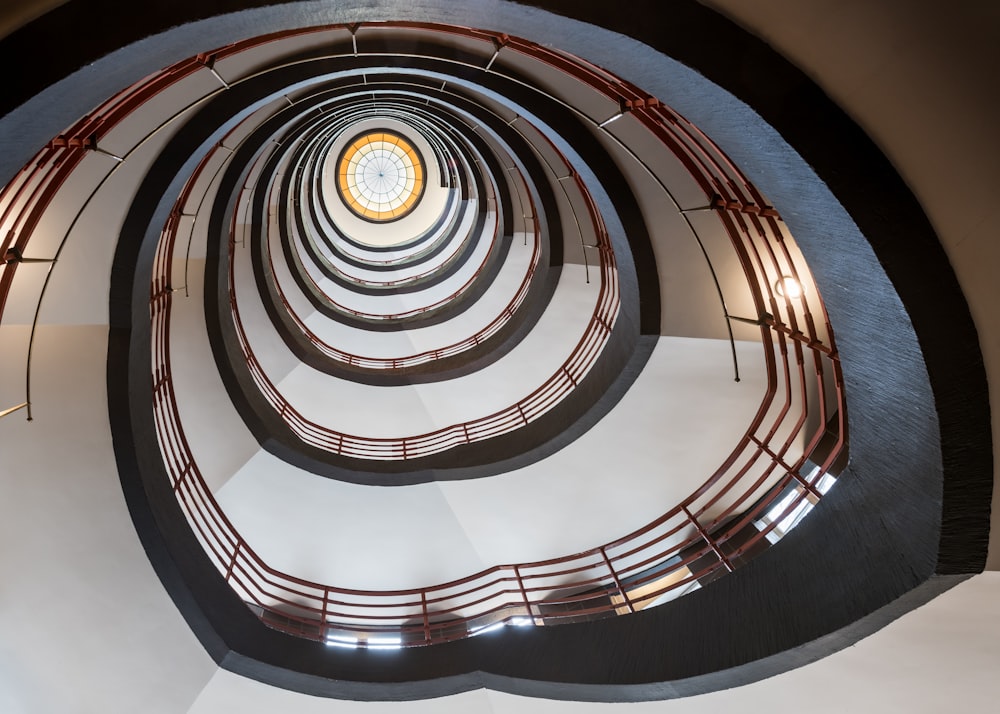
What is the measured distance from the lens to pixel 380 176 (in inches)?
736

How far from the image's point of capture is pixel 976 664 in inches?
128

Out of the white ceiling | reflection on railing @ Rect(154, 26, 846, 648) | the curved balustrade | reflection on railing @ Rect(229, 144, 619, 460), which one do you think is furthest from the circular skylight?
the white ceiling

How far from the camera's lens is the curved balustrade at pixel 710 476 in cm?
380

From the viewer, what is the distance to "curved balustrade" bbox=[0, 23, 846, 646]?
380cm

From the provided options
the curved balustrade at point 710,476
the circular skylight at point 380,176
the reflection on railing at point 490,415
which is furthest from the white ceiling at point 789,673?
the circular skylight at point 380,176

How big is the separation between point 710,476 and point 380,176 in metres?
15.2

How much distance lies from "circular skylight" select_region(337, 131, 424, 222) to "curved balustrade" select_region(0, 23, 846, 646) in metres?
10.4

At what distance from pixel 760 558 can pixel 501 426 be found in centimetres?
595

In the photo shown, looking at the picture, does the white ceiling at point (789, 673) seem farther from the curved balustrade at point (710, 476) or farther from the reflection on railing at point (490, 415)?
the reflection on railing at point (490, 415)

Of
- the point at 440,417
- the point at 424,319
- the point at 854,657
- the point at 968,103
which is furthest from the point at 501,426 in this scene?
the point at 968,103

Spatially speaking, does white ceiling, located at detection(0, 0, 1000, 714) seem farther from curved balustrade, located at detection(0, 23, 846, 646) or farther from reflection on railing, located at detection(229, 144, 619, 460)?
reflection on railing, located at detection(229, 144, 619, 460)

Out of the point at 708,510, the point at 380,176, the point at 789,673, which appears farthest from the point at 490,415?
the point at 380,176

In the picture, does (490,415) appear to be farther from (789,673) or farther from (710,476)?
(789,673)

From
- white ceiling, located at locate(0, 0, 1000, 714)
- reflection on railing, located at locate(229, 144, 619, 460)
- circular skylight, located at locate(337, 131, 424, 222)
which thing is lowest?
white ceiling, located at locate(0, 0, 1000, 714)
